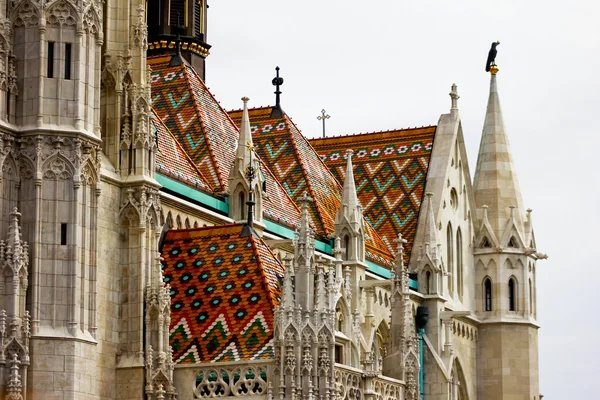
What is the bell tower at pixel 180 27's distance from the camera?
51031mm

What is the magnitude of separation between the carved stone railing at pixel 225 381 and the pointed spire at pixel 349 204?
39.9 ft

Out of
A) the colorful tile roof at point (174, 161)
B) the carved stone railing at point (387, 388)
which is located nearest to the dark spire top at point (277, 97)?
the colorful tile roof at point (174, 161)

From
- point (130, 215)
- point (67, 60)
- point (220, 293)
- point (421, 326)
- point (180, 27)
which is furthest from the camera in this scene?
point (180, 27)

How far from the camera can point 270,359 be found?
117ft

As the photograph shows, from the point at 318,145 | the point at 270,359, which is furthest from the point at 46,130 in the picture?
the point at 318,145

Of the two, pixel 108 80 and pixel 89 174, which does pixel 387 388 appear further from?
pixel 89 174

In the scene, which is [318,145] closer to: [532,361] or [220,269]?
[532,361]

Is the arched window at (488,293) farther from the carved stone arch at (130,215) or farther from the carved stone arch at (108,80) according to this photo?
the carved stone arch at (108,80)

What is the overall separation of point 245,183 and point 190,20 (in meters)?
11.0

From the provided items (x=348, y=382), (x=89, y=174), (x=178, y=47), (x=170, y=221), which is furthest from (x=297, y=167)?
(x=89, y=174)

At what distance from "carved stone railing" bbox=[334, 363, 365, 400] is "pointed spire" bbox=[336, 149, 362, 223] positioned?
29.1 feet

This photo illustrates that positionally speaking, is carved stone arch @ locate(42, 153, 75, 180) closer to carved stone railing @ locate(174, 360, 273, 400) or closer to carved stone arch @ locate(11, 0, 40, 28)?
carved stone arch @ locate(11, 0, 40, 28)

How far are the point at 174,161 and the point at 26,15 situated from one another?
7.29 m

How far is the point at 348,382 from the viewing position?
38.4 meters
